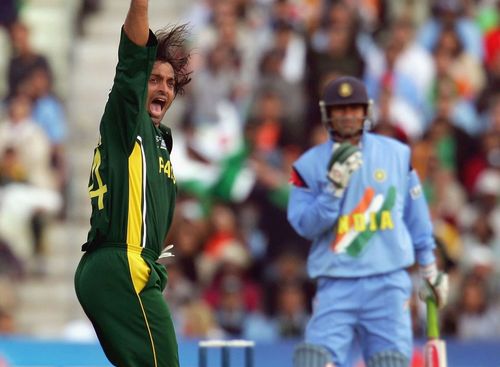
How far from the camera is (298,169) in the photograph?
7.56 metres

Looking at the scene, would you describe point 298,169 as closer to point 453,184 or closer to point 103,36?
point 453,184

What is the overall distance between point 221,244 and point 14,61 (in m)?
3.02

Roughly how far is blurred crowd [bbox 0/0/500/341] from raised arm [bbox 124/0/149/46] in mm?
6004

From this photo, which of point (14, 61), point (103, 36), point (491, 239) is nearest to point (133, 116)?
point (491, 239)

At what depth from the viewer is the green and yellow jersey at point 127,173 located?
544 cm

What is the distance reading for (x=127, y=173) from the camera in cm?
554

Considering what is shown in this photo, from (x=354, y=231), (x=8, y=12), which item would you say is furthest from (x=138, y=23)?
(x=8, y=12)

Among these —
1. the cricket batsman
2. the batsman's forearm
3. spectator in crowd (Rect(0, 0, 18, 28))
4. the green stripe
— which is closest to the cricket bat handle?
the cricket batsman

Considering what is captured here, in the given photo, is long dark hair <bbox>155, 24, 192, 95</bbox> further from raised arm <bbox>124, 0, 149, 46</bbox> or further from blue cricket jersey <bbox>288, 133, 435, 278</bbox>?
blue cricket jersey <bbox>288, 133, 435, 278</bbox>

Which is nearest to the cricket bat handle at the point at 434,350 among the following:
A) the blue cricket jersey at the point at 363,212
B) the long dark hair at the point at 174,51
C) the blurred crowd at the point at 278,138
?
the blue cricket jersey at the point at 363,212

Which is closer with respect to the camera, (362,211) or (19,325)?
(362,211)

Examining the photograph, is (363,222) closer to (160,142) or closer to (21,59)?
(160,142)

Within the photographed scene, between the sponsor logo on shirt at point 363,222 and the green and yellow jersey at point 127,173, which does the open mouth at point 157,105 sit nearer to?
the green and yellow jersey at point 127,173

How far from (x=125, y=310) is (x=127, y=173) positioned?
1.86ft
